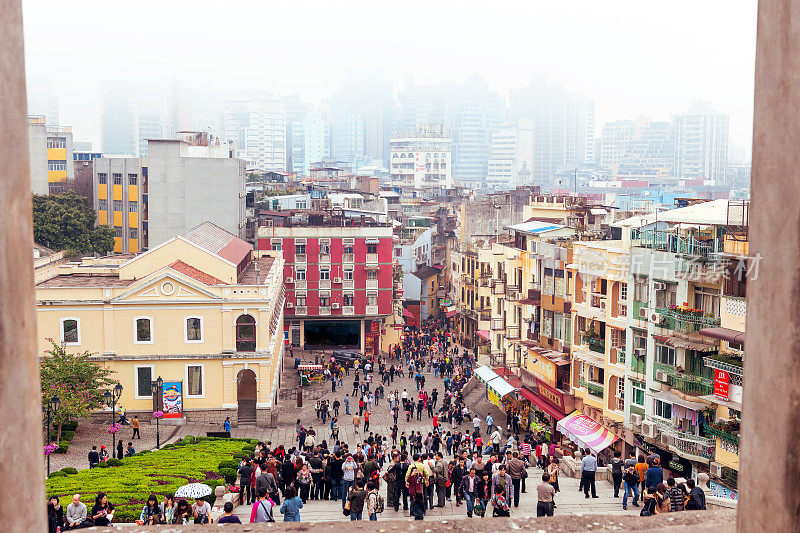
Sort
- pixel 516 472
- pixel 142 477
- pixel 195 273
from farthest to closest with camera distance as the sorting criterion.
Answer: pixel 195 273, pixel 142 477, pixel 516 472

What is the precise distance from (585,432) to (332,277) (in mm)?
30003

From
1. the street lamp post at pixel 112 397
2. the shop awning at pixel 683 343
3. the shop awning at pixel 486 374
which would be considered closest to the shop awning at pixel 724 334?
the shop awning at pixel 683 343

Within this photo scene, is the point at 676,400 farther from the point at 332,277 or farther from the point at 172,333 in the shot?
the point at 332,277

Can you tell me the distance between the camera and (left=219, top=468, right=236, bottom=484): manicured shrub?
22.2 m

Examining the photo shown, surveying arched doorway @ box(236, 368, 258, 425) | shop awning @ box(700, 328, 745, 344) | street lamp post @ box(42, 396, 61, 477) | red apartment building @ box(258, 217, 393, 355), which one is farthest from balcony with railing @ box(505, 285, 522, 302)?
street lamp post @ box(42, 396, 61, 477)

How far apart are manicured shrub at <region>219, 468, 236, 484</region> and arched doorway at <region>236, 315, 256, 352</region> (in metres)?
16.7

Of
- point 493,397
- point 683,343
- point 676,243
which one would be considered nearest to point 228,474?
point 676,243

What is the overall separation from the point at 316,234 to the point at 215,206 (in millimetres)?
8203

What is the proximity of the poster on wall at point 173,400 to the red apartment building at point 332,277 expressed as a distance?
21.1 m

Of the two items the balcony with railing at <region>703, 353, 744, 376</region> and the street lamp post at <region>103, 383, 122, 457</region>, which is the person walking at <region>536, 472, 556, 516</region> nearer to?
the balcony with railing at <region>703, 353, 744, 376</region>

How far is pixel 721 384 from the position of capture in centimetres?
2497

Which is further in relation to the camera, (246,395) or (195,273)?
(246,395)

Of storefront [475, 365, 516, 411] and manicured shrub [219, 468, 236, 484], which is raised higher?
manicured shrub [219, 468, 236, 484]

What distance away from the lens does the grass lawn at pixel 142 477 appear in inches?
698
